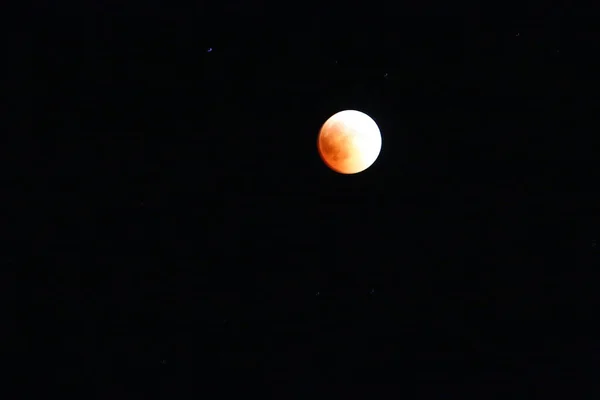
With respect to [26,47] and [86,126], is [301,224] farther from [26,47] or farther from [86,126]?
[26,47]

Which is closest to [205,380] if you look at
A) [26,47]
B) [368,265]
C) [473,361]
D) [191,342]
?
[191,342]

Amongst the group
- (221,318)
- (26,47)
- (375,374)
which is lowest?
(375,374)

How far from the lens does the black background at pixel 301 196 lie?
867 millimetres

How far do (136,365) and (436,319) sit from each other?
0.53m

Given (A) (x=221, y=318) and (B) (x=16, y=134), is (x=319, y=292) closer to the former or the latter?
(A) (x=221, y=318)

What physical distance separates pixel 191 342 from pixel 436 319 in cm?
43

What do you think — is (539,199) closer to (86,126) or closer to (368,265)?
(368,265)

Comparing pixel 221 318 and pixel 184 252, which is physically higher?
pixel 184 252

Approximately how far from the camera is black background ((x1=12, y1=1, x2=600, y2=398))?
87 centimetres

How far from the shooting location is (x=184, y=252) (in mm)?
903

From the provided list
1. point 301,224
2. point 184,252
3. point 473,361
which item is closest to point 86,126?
point 184,252

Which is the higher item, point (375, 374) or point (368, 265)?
point (368, 265)

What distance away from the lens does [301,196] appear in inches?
35.4

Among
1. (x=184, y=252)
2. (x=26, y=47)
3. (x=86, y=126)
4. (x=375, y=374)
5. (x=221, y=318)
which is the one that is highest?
(x=26, y=47)
